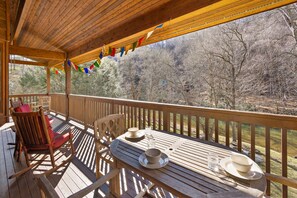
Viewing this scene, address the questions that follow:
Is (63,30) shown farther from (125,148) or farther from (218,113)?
(218,113)

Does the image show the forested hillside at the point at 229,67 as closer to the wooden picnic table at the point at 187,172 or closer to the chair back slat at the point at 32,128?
the wooden picnic table at the point at 187,172

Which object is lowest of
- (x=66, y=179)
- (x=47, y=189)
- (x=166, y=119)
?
(x=66, y=179)

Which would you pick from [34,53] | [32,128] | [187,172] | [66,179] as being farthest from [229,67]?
[34,53]

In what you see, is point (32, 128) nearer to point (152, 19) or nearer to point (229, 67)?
point (152, 19)

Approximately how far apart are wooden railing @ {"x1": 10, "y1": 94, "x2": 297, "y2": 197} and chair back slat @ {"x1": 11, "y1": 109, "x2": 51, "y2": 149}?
1.61 meters

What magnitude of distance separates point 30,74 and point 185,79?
13.4 m

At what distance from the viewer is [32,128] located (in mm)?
2148

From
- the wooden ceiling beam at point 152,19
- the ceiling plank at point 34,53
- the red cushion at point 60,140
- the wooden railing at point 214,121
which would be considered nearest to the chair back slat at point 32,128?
the red cushion at point 60,140

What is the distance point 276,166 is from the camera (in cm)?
473

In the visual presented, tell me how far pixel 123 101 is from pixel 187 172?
2.52 m

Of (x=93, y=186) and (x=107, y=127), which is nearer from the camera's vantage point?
(x=93, y=186)

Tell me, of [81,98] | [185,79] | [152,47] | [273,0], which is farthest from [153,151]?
[152,47]

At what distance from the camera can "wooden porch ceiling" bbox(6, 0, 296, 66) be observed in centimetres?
223

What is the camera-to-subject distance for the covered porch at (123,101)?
185 cm
